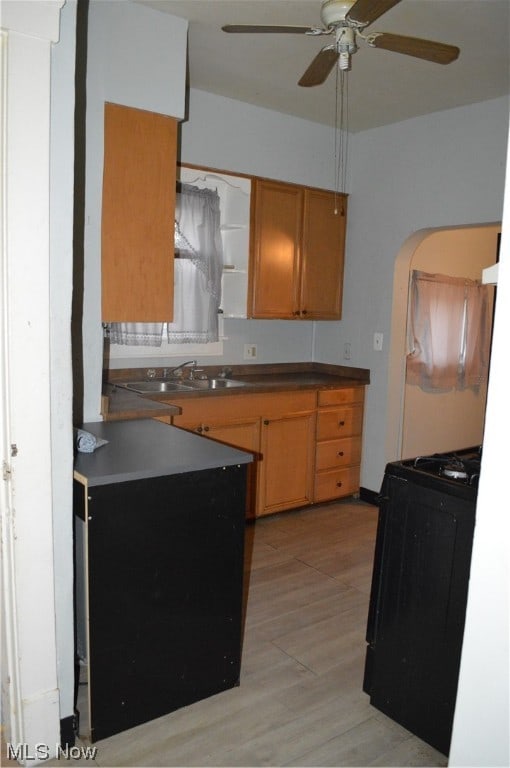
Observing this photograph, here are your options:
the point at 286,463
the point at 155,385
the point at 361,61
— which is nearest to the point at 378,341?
the point at 286,463

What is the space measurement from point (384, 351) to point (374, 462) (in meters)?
0.80

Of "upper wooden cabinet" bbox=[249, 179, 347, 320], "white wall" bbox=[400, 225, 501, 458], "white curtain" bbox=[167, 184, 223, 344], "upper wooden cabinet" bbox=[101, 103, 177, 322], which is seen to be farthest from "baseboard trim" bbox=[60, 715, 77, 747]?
"white wall" bbox=[400, 225, 501, 458]

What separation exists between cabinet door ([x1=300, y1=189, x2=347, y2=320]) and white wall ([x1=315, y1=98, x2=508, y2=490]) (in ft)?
0.28

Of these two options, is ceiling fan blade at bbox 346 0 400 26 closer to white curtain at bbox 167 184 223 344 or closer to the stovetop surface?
the stovetop surface

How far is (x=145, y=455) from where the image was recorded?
6.67 ft

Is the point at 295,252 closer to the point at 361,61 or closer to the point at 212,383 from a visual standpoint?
the point at 212,383

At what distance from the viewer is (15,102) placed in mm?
1578

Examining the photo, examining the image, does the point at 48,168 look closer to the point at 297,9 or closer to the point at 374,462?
the point at 297,9

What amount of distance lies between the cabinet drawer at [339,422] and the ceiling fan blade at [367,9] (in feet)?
8.13

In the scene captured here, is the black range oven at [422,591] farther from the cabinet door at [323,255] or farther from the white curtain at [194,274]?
the cabinet door at [323,255]

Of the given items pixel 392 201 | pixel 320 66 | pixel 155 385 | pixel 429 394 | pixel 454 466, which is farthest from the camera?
pixel 429 394

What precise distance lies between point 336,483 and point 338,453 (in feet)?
0.71

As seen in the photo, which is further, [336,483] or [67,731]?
[336,483]

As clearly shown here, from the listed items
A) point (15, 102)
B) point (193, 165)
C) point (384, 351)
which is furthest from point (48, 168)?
point (384, 351)
